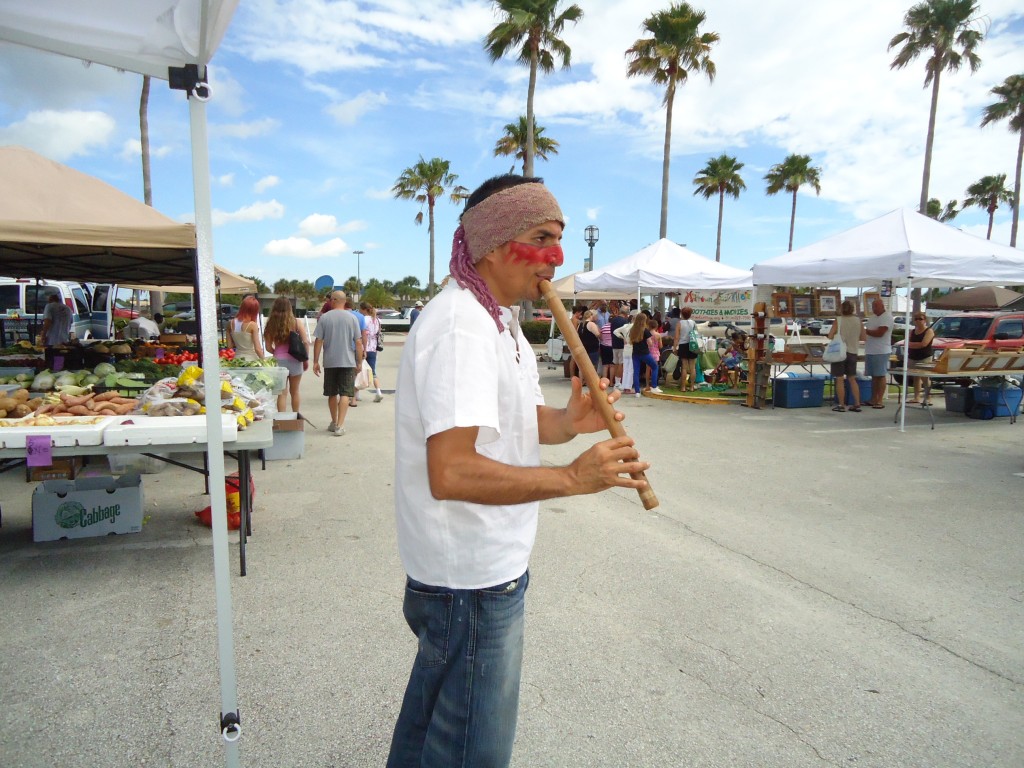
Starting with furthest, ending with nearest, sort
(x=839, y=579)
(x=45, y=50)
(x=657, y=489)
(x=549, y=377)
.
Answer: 1. (x=549, y=377)
2. (x=657, y=489)
3. (x=839, y=579)
4. (x=45, y=50)

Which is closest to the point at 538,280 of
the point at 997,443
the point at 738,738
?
→ the point at 738,738

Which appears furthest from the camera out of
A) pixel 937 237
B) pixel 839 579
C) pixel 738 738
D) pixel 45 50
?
pixel 937 237

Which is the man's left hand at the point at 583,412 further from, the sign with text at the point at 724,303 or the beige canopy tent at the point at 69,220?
the sign with text at the point at 724,303

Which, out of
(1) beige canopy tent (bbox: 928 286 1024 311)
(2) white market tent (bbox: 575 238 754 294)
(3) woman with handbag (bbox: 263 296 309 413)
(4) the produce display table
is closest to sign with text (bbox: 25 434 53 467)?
(4) the produce display table

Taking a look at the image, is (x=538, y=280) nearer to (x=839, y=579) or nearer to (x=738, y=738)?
(x=738, y=738)

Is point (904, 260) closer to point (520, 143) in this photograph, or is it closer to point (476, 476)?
point (476, 476)

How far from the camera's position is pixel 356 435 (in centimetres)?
836

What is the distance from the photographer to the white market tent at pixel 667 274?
13312 mm

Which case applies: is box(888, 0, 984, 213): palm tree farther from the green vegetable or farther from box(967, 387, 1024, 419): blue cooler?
the green vegetable

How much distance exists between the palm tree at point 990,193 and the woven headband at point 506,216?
57.5 m

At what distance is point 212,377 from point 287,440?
16.9 ft

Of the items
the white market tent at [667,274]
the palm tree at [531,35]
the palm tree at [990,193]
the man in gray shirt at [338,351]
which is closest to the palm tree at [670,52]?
the palm tree at [531,35]

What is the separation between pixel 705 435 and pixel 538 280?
755cm

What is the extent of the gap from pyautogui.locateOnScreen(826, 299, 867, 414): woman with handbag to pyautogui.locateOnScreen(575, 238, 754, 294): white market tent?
2.72 meters
